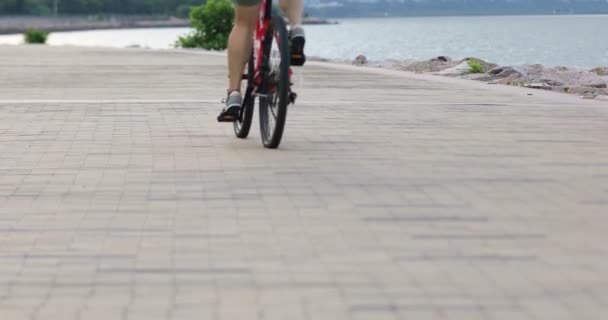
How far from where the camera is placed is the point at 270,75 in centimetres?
736

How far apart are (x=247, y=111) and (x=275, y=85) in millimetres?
550

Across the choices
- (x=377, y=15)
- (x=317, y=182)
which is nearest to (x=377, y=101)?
(x=317, y=182)

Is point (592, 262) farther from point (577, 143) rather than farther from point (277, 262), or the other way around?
point (577, 143)

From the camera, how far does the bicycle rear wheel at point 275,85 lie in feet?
23.1

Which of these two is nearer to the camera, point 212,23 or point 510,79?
point 510,79

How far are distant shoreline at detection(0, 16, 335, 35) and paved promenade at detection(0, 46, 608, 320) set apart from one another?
489 ft

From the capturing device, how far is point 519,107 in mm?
10422

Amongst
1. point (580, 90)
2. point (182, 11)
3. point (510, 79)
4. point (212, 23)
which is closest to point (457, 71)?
point (510, 79)

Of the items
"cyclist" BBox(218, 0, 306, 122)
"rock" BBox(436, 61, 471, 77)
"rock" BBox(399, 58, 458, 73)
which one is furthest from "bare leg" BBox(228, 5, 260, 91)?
"rock" BBox(399, 58, 458, 73)

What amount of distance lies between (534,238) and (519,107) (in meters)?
5.82

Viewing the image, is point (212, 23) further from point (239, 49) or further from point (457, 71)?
point (239, 49)

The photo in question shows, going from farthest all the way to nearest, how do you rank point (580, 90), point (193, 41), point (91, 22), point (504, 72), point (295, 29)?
point (91, 22) < point (193, 41) < point (504, 72) < point (580, 90) < point (295, 29)

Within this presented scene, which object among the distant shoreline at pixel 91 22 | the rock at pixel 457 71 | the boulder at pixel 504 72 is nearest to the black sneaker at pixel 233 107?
the boulder at pixel 504 72

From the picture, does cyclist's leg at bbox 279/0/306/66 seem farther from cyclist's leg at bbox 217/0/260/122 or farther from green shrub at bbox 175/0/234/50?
green shrub at bbox 175/0/234/50
